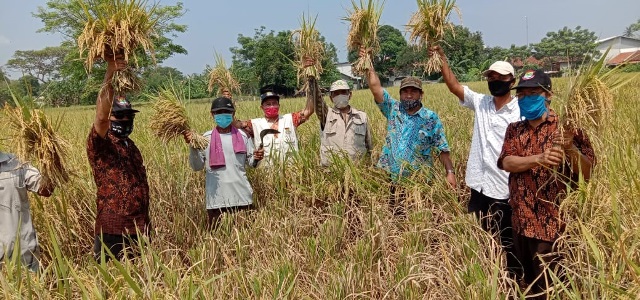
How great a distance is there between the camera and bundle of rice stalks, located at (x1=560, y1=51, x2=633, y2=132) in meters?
1.83

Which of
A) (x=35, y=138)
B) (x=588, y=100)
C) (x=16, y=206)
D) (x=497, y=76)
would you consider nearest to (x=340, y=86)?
(x=497, y=76)

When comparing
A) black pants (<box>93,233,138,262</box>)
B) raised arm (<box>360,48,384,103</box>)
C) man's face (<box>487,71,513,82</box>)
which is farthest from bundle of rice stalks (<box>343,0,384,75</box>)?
black pants (<box>93,233,138,262</box>)

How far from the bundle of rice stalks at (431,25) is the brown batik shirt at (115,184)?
214cm

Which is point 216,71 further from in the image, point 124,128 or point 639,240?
point 639,240

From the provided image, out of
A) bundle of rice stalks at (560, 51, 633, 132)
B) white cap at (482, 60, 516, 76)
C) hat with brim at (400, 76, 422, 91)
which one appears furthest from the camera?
hat with brim at (400, 76, 422, 91)

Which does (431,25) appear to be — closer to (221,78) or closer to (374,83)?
(374,83)

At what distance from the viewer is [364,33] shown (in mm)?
3365

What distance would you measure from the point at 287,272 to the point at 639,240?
5.41 feet

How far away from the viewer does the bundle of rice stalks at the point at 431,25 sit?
117 inches

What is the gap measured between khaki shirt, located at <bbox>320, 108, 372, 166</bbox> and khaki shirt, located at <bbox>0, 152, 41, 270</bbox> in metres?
2.05

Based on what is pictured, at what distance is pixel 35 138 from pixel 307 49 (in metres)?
2.07

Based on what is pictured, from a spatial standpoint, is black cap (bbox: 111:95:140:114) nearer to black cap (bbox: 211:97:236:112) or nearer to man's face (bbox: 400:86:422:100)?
black cap (bbox: 211:97:236:112)

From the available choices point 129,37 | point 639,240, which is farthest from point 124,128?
point 639,240

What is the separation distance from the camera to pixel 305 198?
338 cm
